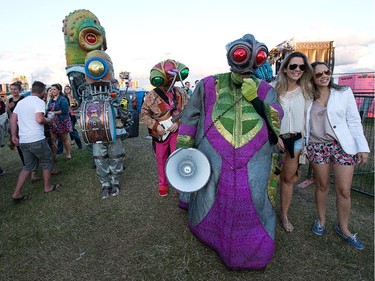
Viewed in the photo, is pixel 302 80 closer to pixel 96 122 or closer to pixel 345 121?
pixel 345 121

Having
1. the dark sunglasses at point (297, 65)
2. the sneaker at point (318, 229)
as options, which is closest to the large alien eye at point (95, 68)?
the dark sunglasses at point (297, 65)

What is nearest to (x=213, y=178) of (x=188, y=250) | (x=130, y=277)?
(x=188, y=250)

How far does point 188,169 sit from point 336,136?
1.44 metres

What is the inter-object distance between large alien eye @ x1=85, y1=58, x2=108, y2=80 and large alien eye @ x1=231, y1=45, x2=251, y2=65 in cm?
210

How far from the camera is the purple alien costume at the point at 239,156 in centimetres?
217

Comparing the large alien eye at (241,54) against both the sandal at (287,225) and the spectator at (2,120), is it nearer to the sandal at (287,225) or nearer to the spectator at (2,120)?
the sandal at (287,225)

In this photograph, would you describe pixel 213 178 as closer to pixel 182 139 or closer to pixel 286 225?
pixel 182 139

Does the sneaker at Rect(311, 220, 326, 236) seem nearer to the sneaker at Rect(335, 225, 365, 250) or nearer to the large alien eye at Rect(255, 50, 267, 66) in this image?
the sneaker at Rect(335, 225, 365, 250)

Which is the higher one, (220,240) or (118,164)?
(118,164)

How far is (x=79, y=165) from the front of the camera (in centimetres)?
543

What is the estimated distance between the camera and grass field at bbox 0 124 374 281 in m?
2.40

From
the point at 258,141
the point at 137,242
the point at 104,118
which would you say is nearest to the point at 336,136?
the point at 258,141

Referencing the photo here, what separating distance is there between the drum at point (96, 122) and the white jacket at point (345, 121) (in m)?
2.51

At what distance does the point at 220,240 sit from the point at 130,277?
0.84 meters
